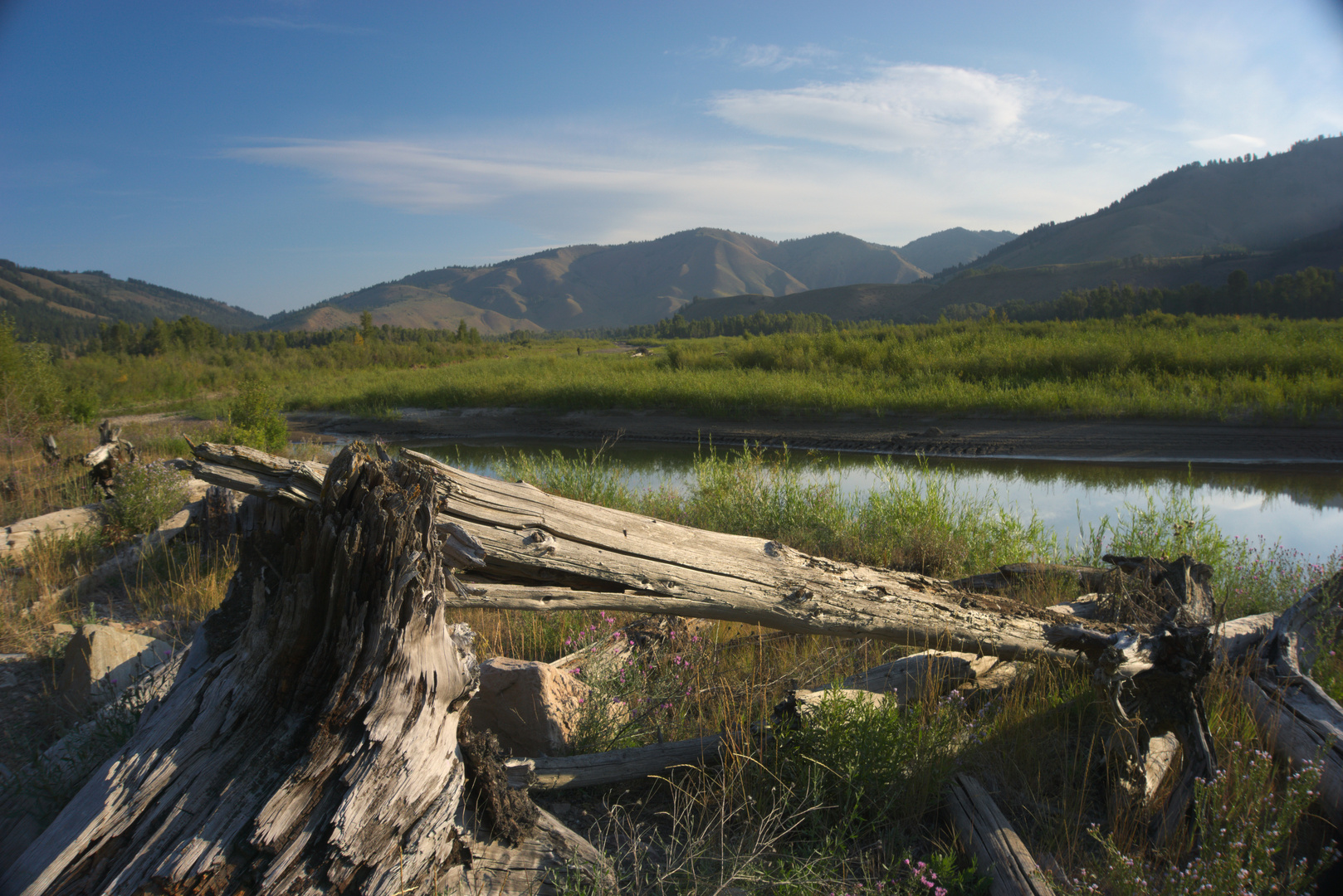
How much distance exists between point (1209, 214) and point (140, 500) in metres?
142

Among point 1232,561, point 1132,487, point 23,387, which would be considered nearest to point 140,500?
point 23,387

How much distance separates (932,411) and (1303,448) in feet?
23.1

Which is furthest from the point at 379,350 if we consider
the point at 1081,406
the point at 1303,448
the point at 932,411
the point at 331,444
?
the point at 1303,448

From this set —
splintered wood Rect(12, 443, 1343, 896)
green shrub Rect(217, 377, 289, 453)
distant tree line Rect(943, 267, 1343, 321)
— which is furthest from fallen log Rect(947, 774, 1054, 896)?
distant tree line Rect(943, 267, 1343, 321)

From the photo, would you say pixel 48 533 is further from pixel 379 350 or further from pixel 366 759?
pixel 379 350

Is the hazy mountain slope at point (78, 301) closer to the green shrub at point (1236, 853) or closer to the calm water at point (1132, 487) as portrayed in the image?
the calm water at point (1132, 487)

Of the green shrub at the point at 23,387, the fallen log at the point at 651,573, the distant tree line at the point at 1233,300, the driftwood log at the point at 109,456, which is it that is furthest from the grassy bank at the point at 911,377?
the fallen log at the point at 651,573

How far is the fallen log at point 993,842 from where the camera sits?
76.1 inches

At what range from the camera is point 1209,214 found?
106m

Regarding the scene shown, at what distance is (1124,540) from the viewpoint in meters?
5.92

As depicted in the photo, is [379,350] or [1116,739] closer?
[1116,739]

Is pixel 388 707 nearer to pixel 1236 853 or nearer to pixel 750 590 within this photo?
pixel 750 590

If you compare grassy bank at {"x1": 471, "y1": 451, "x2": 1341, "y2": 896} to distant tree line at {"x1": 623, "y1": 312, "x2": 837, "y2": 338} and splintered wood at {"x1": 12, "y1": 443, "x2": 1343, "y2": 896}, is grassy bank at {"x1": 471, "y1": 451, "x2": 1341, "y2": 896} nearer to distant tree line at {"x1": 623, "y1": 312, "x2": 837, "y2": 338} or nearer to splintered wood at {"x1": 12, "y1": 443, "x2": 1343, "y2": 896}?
splintered wood at {"x1": 12, "y1": 443, "x2": 1343, "y2": 896}

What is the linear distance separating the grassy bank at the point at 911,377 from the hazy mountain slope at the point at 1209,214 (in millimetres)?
87118
